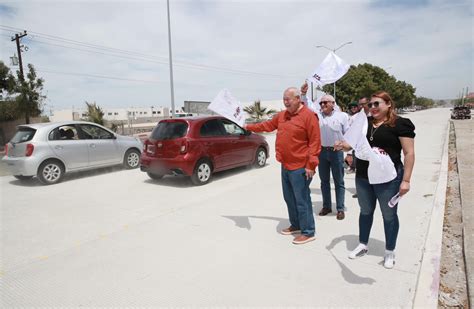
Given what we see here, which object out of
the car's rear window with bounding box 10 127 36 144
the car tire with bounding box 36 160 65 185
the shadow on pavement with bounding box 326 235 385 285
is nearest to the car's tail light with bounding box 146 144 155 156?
the car tire with bounding box 36 160 65 185

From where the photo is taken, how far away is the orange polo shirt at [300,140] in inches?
141

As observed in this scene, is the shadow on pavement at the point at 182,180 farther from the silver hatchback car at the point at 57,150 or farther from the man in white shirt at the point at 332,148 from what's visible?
the man in white shirt at the point at 332,148

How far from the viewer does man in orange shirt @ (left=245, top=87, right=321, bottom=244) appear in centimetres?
358

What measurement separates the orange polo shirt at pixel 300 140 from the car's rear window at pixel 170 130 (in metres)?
3.49

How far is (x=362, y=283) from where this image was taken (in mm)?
2904

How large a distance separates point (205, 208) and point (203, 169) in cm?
186

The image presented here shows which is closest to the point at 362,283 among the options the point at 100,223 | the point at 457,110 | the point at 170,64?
the point at 100,223

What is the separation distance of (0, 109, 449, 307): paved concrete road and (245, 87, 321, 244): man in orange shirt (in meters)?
0.38

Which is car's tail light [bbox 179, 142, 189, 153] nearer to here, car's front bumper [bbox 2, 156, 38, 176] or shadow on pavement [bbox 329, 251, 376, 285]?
car's front bumper [bbox 2, 156, 38, 176]

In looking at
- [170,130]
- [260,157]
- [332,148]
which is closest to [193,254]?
[332,148]

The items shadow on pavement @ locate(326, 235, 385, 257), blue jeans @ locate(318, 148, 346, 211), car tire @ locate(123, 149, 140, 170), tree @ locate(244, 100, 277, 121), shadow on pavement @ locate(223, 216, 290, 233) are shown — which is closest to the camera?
shadow on pavement @ locate(326, 235, 385, 257)

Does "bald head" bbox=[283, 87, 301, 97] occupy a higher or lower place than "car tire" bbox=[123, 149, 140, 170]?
higher

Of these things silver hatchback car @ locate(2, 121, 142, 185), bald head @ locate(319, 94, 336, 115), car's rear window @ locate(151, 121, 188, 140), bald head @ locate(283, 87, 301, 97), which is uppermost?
bald head @ locate(283, 87, 301, 97)

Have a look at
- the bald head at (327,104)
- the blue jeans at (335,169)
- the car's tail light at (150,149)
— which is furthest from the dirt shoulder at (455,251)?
the car's tail light at (150,149)
